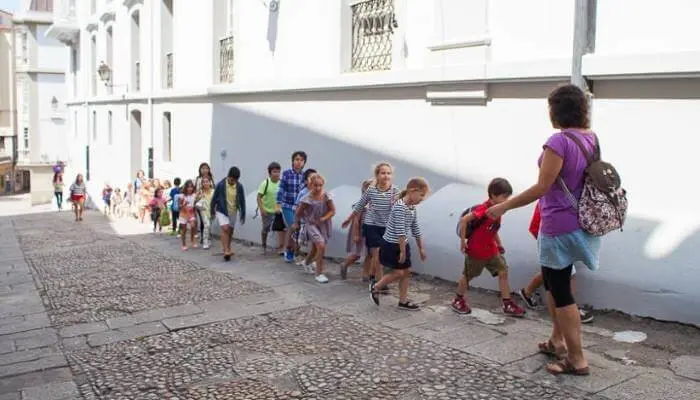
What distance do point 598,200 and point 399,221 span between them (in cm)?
229

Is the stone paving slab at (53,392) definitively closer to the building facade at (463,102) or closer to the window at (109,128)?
the building facade at (463,102)

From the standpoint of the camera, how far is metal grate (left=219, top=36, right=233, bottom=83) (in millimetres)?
12758

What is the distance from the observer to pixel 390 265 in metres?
6.22

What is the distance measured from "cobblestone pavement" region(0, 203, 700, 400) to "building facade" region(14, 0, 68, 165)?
39928mm

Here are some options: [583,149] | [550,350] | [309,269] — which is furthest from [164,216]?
[583,149]

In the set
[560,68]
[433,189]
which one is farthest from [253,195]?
[560,68]

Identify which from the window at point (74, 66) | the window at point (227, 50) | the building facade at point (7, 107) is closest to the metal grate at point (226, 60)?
the window at point (227, 50)

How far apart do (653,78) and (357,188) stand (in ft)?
13.5

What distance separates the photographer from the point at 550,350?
4723mm

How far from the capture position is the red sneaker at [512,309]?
582 centimetres

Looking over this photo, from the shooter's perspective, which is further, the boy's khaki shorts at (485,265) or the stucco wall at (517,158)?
the boy's khaki shorts at (485,265)

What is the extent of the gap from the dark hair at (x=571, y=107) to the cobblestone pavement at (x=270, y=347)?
5.34 feet

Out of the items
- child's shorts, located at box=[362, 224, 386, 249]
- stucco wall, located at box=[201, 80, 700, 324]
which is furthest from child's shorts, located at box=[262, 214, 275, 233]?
child's shorts, located at box=[362, 224, 386, 249]

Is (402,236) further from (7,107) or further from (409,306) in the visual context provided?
(7,107)
